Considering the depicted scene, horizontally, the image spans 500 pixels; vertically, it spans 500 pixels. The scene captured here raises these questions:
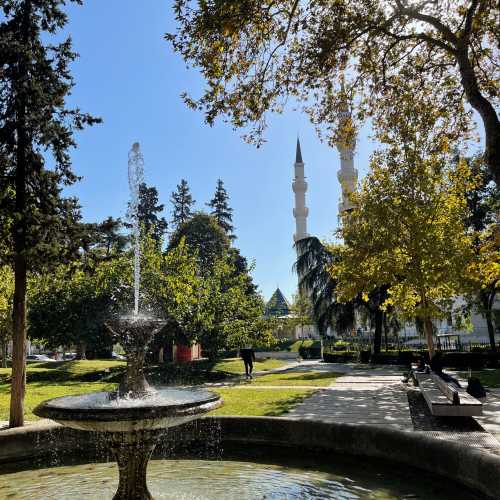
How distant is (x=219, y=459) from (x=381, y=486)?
2.57m

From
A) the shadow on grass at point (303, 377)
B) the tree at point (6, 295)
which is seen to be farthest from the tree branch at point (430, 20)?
the tree at point (6, 295)

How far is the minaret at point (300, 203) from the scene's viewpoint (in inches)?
3078

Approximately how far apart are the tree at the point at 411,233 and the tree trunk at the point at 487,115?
6.60m

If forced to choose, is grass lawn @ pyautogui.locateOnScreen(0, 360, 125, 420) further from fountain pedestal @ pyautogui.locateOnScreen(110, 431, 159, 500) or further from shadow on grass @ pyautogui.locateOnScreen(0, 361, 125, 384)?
fountain pedestal @ pyautogui.locateOnScreen(110, 431, 159, 500)

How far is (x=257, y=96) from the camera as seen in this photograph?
1186 centimetres

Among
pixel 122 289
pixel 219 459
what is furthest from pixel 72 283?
pixel 219 459

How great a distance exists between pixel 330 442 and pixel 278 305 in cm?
6401

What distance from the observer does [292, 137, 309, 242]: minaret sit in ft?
257

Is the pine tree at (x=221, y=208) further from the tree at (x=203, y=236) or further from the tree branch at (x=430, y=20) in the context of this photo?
the tree branch at (x=430, y=20)

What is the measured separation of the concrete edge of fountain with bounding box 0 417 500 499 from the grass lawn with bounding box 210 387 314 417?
182 cm

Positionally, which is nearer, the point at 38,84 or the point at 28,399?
the point at 38,84

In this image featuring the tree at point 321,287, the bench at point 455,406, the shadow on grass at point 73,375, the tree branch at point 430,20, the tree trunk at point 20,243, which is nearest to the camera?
the bench at point 455,406

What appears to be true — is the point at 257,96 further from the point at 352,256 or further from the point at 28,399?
the point at 28,399

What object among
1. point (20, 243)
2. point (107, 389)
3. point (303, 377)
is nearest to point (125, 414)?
point (20, 243)
